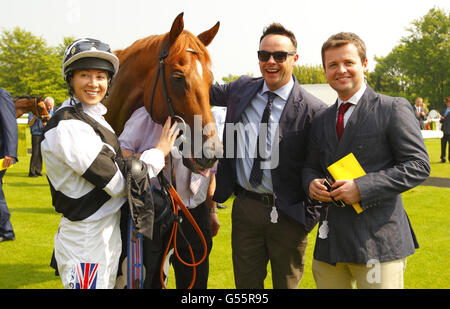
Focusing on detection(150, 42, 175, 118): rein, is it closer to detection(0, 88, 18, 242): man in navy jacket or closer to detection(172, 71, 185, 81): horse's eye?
detection(172, 71, 185, 81): horse's eye

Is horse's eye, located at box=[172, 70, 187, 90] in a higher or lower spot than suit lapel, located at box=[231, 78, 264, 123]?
higher

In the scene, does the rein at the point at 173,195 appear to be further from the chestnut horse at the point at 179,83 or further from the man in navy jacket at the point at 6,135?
the man in navy jacket at the point at 6,135

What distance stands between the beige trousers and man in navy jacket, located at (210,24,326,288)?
0.44 metres

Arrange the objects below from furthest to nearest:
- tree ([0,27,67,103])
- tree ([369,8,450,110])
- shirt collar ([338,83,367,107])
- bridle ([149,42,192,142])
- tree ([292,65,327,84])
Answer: tree ([292,65,327,84]) < tree ([0,27,67,103]) < tree ([369,8,450,110]) < bridle ([149,42,192,142]) < shirt collar ([338,83,367,107])

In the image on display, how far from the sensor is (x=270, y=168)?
2590mm

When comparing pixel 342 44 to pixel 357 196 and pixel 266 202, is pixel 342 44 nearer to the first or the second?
pixel 357 196

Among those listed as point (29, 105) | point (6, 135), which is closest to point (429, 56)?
point (29, 105)

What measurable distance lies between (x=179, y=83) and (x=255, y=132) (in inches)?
25.7

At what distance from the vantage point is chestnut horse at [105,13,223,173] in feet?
8.11

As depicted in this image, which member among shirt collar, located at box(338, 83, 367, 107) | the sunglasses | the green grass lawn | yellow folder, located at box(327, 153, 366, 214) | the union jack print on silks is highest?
the sunglasses

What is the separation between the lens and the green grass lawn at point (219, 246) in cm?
412

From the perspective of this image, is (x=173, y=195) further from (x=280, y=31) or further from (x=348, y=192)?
(x=280, y=31)

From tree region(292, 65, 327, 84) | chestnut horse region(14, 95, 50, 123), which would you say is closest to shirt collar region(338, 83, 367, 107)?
chestnut horse region(14, 95, 50, 123)
